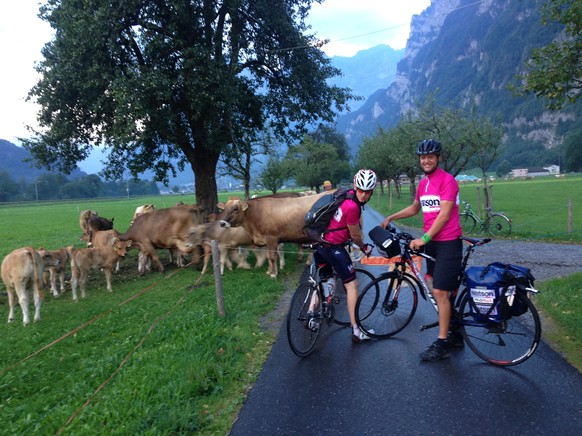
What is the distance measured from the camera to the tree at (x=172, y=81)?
11.4 meters

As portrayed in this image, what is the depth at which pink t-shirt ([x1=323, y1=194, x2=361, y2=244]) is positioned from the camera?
17.0ft

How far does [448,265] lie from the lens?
4.64 meters

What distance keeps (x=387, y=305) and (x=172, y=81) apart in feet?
30.5

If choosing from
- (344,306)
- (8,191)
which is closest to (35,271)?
(344,306)

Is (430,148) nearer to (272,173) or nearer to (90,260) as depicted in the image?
(90,260)

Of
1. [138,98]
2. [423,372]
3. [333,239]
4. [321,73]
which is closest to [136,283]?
[138,98]

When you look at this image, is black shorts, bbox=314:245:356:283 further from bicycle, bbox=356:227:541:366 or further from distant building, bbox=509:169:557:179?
distant building, bbox=509:169:557:179

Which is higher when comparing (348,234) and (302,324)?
(348,234)

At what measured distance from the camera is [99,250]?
10.6 metres

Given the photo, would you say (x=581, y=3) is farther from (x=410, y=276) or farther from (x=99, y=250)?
(x=99, y=250)

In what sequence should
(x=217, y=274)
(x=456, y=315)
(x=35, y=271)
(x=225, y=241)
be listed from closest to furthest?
(x=456, y=315) < (x=217, y=274) < (x=35, y=271) < (x=225, y=241)

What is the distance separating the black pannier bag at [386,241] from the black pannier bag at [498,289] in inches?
34.5

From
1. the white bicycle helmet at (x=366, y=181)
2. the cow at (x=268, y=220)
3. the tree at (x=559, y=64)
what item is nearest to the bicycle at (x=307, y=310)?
the white bicycle helmet at (x=366, y=181)

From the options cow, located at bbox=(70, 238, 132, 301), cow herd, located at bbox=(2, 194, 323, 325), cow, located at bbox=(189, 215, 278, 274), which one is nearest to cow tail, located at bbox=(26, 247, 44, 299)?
cow herd, located at bbox=(2, 194, 323, 325)
